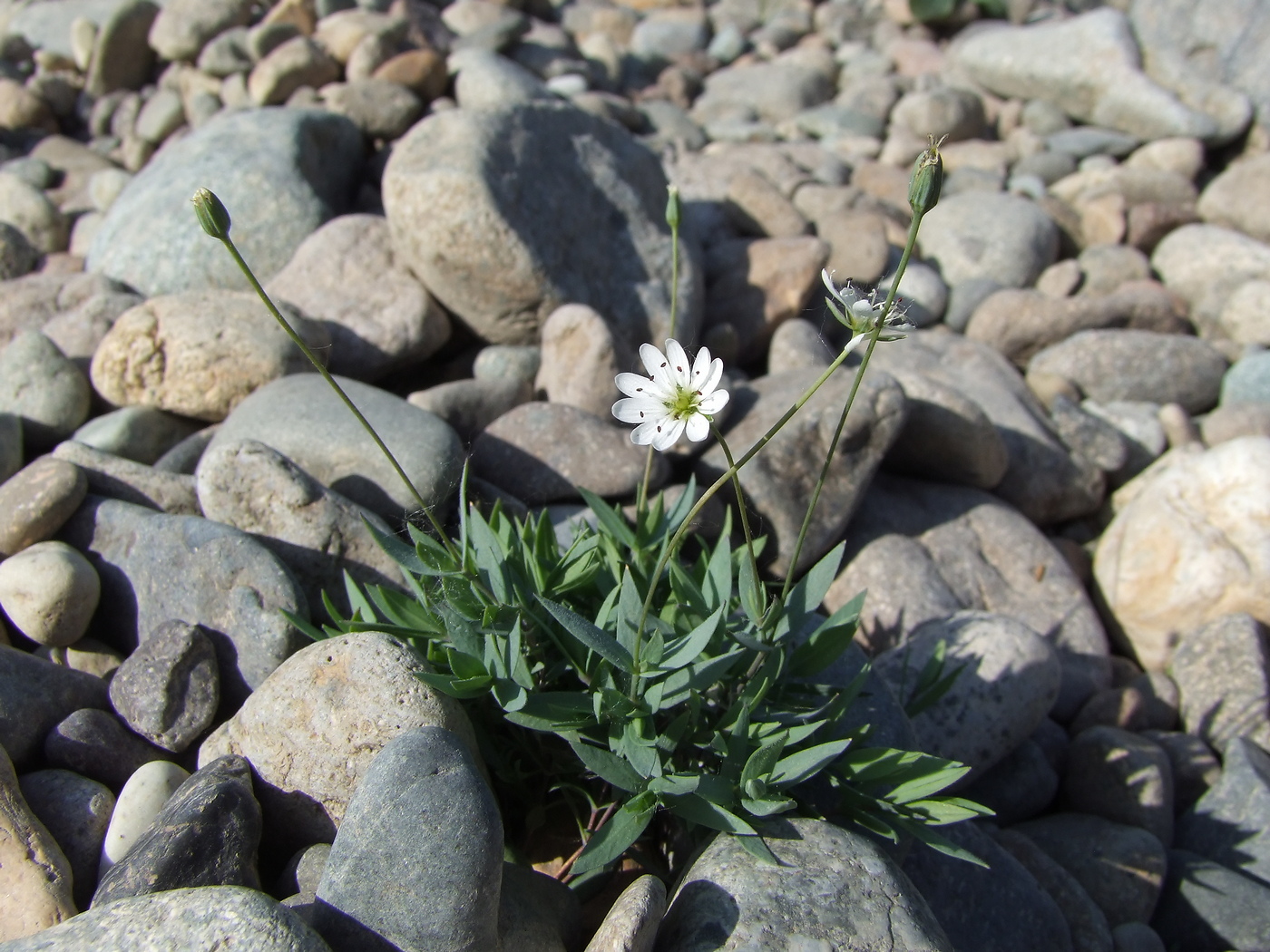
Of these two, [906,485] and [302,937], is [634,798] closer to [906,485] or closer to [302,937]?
[302,937]

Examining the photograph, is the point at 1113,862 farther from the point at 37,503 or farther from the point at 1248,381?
the point at 1248,381

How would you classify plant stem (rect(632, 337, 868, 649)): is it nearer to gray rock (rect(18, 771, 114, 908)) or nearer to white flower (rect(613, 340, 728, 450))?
white flower (rect(613, 340, 728, 450))

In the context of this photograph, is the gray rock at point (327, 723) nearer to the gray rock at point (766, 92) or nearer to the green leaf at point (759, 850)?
the green leaf at point (759, 850)

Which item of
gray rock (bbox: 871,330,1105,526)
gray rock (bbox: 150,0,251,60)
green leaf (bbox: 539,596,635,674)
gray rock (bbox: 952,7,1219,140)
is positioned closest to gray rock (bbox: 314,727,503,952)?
green leaf (bbox: 539,596,635,674)

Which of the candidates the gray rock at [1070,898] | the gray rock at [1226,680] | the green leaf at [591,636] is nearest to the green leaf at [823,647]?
the green leaf at [591,636]

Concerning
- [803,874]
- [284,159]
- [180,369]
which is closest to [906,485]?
[803,874]

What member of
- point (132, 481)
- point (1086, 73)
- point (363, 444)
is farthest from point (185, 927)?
point (1086, 73)

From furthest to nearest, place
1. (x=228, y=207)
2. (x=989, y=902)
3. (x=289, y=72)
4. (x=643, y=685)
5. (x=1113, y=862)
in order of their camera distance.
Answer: (x=289, y=72) < (x=228, y=207) < (x=1113, y=862) < (x=989, y=902) < (x=643, y=685)
